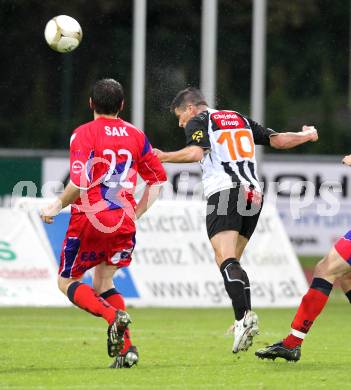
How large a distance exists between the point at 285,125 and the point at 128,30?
3.64m

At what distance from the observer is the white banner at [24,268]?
1461cm

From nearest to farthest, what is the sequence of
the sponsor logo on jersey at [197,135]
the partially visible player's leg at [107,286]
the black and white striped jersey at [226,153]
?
the partially visible player's leg at [107,286]
the sponsor logo on jersey at [197,135]
the black and white striped jersey at [226,153]

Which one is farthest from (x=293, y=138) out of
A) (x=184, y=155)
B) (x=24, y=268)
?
(x=24, y=268)

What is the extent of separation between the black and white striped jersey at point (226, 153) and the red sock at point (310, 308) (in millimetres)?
1366

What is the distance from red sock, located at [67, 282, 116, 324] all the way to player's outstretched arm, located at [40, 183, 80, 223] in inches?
22.0

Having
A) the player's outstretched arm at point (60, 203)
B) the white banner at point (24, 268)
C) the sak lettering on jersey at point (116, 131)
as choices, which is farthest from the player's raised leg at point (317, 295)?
the white banner at point (24, 268)

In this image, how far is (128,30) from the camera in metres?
20.7

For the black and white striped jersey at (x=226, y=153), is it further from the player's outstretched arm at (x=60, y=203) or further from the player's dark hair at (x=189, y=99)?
the player's outstretched arm at (x=60, y=203)

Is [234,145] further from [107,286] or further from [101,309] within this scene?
[101,309]

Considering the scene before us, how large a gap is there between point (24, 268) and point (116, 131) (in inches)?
259

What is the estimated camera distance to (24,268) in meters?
14.7

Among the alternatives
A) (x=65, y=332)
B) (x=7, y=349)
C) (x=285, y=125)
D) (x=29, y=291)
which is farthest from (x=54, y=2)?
(x=7, y=349)

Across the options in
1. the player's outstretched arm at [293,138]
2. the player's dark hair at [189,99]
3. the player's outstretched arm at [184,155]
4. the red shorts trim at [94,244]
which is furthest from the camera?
the player's dark hair at [189,99]

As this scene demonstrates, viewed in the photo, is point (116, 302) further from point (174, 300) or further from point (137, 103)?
point (137, 103)
